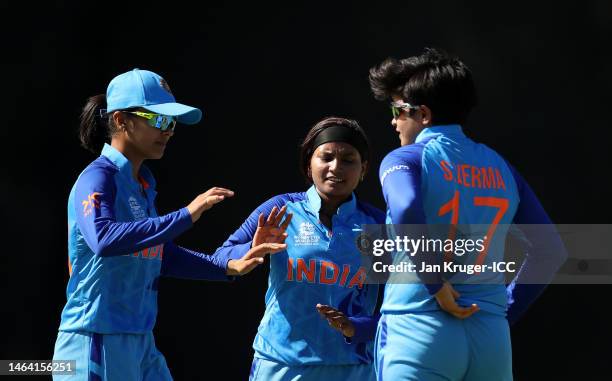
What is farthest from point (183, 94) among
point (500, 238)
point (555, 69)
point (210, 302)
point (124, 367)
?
point (500, 238)

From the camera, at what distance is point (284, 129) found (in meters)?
5.26

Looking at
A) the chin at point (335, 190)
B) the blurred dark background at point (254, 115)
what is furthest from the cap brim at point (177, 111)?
the blurred dark background at point (254, 115)

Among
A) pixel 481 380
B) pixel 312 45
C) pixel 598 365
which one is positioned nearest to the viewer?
pixel 481 380

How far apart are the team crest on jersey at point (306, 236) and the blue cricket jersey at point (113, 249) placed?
1.61 feet

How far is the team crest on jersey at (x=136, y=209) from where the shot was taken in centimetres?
343

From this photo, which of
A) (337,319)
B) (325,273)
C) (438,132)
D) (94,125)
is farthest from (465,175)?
(94,125)

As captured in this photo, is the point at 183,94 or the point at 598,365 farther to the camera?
the point at 183,94

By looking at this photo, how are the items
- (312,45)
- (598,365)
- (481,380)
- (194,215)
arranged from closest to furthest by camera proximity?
(481,380), (194,215), (598,365), (312,45)

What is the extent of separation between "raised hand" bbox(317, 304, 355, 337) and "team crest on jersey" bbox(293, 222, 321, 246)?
299 mm

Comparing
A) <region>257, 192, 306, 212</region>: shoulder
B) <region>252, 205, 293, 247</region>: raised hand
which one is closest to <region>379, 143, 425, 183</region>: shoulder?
<region>252, 205, 293, 247</region>: raised hand

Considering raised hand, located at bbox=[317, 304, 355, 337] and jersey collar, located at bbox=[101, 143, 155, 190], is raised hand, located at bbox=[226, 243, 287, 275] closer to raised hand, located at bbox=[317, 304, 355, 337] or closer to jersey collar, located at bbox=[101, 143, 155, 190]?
raised hand, located at bbox=[317, 304, 355, 337]

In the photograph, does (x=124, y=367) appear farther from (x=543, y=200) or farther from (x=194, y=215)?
(x=543, y=200)

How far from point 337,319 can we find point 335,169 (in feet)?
1.94

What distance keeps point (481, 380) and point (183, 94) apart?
9.57ft
